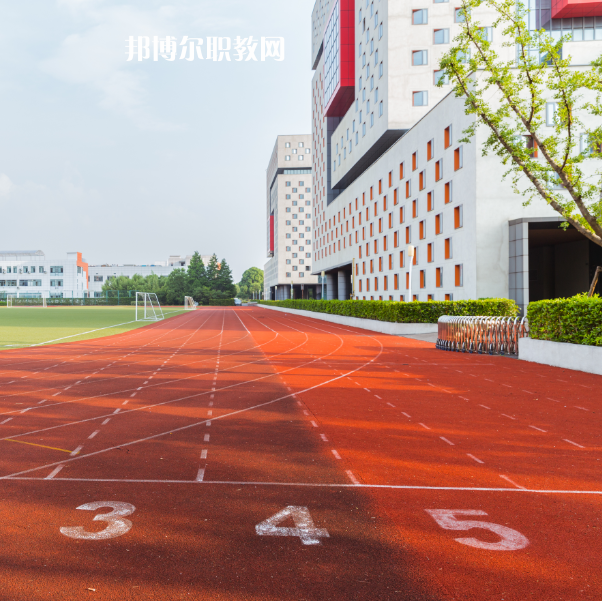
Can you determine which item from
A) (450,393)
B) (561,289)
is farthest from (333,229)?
(450,393)

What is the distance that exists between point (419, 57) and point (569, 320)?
33296 millimetres

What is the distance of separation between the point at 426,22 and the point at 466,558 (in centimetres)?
4425

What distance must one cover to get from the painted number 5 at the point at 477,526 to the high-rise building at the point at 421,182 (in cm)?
2320

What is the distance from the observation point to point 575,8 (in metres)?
43.5

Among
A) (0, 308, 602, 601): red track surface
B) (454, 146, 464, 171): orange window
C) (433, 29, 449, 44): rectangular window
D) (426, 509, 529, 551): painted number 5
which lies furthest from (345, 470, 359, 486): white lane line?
(433, 29, 449, 44): rectangular window

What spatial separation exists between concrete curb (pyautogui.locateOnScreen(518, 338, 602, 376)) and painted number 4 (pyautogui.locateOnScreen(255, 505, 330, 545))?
11.0 metres

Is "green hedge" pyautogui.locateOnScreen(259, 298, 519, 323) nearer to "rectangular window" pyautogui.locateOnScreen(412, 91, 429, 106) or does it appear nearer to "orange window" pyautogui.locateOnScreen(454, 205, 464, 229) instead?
"orange window" pyautogui.locateOnScreen(454, 205, 464, 229)

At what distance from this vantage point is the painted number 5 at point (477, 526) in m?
3.78

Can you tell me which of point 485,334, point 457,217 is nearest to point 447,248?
point 457,217

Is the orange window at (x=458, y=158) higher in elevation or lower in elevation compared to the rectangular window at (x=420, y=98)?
lower

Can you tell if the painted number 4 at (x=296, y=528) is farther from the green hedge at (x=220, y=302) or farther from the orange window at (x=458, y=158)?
the green hedge at (x=220, y=302)

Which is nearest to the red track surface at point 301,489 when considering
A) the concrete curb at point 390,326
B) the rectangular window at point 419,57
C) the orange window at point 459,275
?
the concrete curb at point 390,326

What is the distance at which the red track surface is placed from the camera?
3.34 m

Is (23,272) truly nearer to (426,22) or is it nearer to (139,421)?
(426,22)
